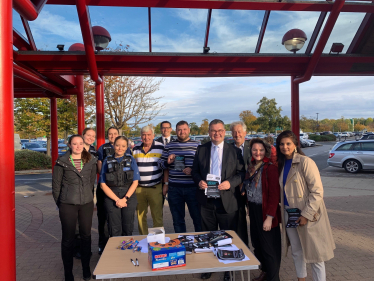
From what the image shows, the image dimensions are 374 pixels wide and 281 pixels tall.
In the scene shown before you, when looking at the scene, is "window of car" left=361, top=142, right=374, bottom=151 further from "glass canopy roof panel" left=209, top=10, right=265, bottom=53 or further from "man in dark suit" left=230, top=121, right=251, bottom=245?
"man in dark suit" left=230, top=121, right=251, bottom=245

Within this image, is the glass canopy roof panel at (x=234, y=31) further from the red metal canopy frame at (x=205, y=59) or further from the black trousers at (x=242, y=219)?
the black trousers at (x=242, y=219)

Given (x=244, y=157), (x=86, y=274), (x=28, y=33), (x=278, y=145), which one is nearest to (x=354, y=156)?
(x=244, y=157)

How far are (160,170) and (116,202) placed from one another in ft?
2.96

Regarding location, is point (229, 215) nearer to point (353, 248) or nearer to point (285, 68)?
point (353, 248)

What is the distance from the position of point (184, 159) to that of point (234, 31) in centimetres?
381

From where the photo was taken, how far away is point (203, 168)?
348 cm

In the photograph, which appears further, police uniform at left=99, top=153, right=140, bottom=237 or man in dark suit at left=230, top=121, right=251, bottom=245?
police uniform at left=99, top=153, right=140, bottom=237

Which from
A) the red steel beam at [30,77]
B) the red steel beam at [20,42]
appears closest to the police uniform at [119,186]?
the red steel beam at [30,77]

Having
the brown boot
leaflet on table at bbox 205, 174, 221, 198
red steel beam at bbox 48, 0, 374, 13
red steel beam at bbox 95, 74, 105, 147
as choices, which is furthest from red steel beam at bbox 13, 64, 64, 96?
the brown boot

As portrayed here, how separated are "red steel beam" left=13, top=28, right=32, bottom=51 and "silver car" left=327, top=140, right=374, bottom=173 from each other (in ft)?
46.3

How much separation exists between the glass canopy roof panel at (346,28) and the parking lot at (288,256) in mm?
3953

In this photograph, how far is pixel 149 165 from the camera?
13.7 ft

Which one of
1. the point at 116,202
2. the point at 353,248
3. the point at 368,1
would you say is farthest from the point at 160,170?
the point at 368,1

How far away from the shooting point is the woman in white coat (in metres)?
2.79
